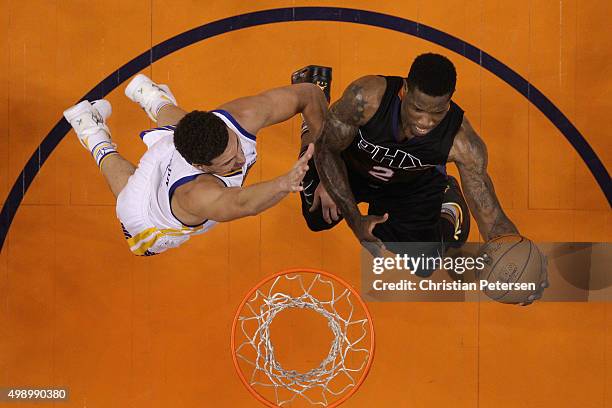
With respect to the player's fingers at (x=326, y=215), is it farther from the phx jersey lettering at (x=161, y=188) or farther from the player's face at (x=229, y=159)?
the player's face at (x=229, y=159)

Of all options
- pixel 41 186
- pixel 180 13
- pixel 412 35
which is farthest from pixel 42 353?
pixel 412 35

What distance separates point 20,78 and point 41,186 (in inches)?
29.9

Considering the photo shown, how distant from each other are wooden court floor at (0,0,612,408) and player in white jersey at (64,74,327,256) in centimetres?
68

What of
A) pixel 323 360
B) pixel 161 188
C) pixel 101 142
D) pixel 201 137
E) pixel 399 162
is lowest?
pixel 323 360

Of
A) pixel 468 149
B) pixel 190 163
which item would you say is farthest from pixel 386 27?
pixel 190 163

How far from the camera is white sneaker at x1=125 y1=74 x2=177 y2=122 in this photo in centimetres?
389

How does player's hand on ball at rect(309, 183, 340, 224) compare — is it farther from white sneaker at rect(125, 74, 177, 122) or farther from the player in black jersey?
white sneaker at rect(125, 74, 177, 122)

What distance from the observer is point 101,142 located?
376 centimetres

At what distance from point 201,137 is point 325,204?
112 centimetres

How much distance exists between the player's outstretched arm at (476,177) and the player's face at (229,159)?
108cm

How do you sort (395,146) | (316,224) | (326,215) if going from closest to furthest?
(395,146) → (326,215) → (316,224)

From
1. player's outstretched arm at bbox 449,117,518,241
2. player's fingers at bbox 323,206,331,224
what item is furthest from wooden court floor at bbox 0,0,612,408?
player's outstretched arm at bbox 449,117,518,241

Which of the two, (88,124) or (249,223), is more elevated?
(88,124)

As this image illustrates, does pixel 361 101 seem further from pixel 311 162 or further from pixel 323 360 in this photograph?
pixel 323 360
